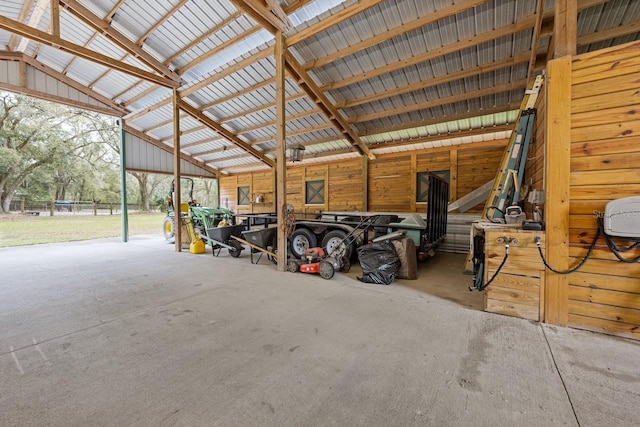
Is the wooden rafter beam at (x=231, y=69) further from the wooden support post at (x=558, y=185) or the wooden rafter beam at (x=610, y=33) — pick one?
the wooden rafter beam at (x=610, y=33)

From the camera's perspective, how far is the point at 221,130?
8.44 meters

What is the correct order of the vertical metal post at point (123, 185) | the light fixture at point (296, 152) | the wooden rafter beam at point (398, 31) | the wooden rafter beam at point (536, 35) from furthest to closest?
the vertical metal post at point (123, 185)
the light fixture at point (296, 152)
the wooden rafter beam at point (398, 31)
the wooden rafter beam at point (536, 35)

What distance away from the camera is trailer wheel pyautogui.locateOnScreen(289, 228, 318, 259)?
5579 millimetres

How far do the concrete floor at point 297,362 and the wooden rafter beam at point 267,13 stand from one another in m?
4.39

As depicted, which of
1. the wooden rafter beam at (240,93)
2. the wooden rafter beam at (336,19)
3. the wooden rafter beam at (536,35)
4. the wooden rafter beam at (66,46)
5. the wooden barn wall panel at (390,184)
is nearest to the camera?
the wooden rafter beam at (536,35)

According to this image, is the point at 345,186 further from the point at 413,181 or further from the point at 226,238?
the point at 226,238

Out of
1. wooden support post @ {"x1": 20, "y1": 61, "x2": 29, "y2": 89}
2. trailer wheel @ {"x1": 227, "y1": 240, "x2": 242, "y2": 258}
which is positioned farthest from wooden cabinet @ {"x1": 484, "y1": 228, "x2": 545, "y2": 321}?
wooden support post @ {"x1": 20, "y1": 61, "x2": 29, "y2": 89}

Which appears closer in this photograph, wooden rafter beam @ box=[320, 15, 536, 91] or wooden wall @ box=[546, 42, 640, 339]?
wooden wall @ box=[546, 42, 640, 339]

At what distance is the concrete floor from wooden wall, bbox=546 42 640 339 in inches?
10.0

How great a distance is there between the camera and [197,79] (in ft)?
21.0

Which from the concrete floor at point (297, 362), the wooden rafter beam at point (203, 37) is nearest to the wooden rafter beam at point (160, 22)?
the wooden rafter beam at point (203, 37)

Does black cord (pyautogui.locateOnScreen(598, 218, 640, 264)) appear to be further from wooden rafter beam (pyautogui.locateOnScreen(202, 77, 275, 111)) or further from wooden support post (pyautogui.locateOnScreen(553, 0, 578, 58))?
wooden rafter beam (pyautogui.locateOnScreen(202, 77, 275, 111))

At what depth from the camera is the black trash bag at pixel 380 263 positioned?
12.4 ft

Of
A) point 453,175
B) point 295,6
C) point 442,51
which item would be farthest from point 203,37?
point 453,175
